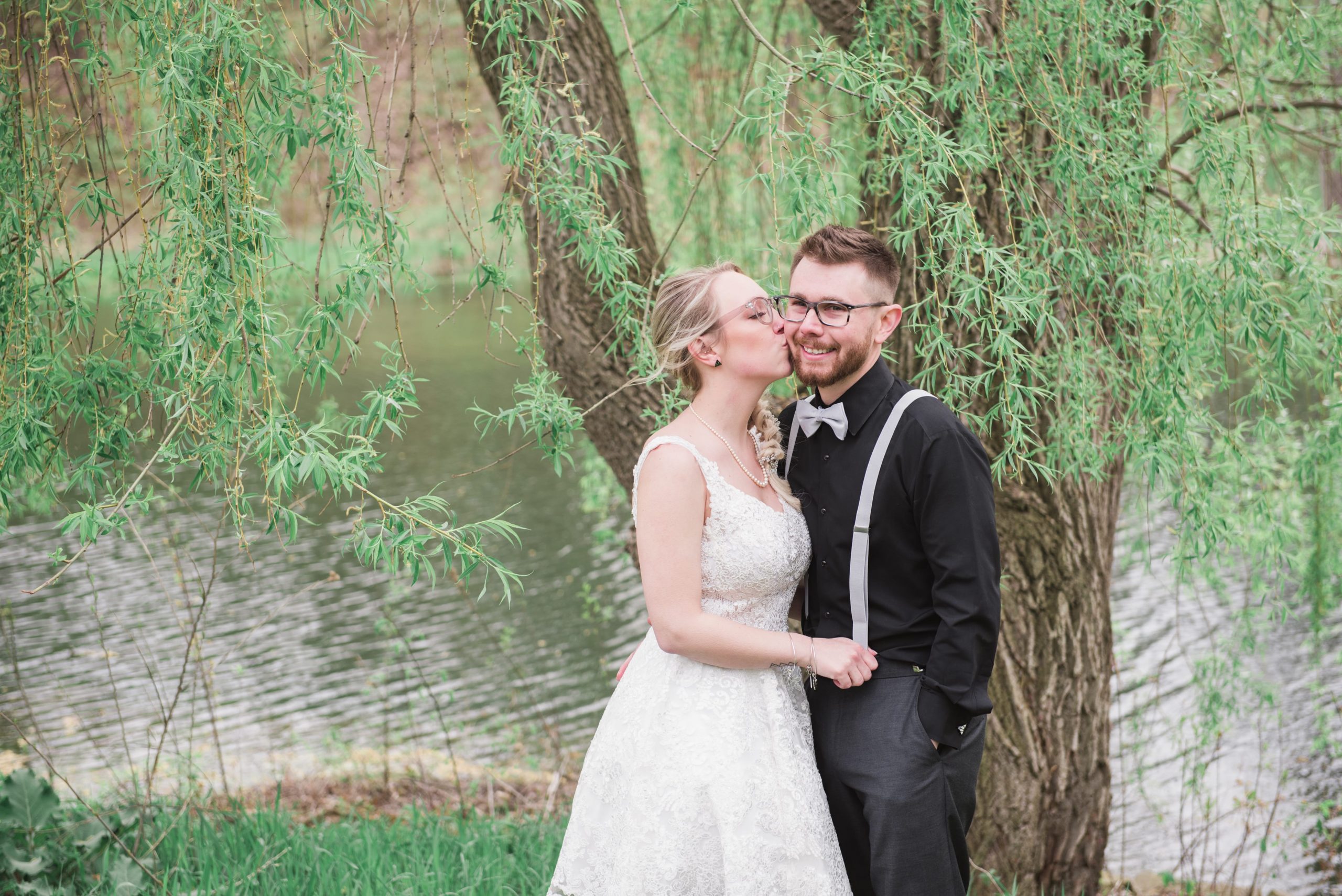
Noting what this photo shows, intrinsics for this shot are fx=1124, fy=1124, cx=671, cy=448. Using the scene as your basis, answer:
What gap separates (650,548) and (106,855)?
8.00 ft

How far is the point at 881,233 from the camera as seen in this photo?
3.75 meters

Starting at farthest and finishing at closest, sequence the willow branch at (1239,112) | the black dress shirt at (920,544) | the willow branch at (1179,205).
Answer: the willow branch at (1179,205) < the willow branch at (1239,112) < the black dress shirt at (920,544)

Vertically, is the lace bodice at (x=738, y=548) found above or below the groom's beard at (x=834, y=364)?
below

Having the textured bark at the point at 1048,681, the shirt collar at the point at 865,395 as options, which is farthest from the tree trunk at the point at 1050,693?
the shirt collar at the point at 865,395

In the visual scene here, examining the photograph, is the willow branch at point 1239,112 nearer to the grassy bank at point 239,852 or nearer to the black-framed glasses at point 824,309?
the black-framed glasses at point 824,309

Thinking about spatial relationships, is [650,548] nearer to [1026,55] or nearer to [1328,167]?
[1026,55]

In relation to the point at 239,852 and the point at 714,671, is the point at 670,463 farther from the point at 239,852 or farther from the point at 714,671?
the point at 239,852

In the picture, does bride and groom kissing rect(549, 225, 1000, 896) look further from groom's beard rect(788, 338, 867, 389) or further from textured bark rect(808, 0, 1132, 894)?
textured bark rect(808, 0, 1132, 894)

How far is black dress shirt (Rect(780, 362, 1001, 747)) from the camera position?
2.27 metres

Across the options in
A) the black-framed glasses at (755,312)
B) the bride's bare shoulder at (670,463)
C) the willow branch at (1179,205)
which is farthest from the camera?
the willow branch at (1179,205)

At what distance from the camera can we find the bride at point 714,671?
2.33 meters

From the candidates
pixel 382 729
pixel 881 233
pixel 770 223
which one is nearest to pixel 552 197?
pixel 881 233

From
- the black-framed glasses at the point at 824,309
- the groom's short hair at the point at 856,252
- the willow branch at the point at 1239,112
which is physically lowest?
the black-framed glasses at the point at 824,309

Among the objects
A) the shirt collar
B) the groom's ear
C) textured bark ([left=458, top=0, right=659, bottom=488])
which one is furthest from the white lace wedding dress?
textured bark ([left=458, top=0, right=659, bottom=488])
